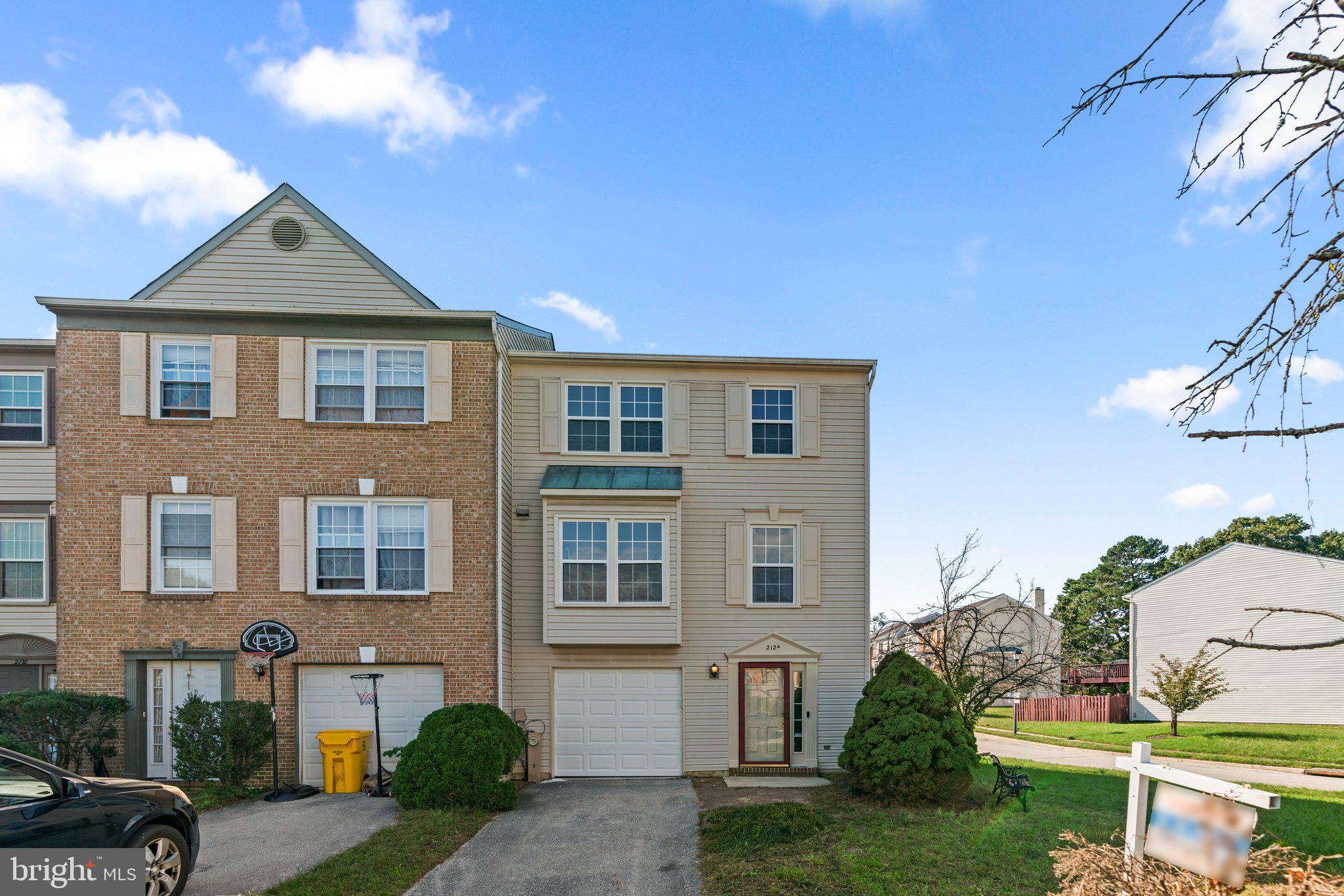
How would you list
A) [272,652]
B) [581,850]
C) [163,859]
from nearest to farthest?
[163,859], [581,850], [272,652]

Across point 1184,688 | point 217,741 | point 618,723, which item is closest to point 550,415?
point 618,723

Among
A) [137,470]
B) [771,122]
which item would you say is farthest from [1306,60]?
[137,470]

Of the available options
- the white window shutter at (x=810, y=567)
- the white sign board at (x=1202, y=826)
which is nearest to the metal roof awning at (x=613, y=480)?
the white window shutter at (x=810, y=567)

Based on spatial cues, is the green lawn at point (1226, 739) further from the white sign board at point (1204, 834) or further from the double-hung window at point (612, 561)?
the white sign board at point (1204, 834)

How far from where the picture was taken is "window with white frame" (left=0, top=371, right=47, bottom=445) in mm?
14070

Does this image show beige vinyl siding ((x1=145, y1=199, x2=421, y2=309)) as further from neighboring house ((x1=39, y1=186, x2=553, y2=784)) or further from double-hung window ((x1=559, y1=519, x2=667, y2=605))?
double-hung window ((x1=559, y1=519, x2=667, y2=605))

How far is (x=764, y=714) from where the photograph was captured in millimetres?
14688

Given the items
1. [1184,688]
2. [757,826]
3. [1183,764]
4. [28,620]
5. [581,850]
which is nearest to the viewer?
[581,850]

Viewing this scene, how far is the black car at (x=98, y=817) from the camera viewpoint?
601 centimetres

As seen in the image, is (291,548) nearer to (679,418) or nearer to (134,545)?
(134,545)

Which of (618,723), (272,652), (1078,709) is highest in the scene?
(272,652)

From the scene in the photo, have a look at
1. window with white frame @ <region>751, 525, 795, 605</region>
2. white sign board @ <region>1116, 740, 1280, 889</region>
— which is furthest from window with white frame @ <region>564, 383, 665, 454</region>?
white sign board @ <region>1116, 740, 1280, 889</region>

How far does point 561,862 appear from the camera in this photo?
8.81 meters

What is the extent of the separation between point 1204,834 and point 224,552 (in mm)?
13355
